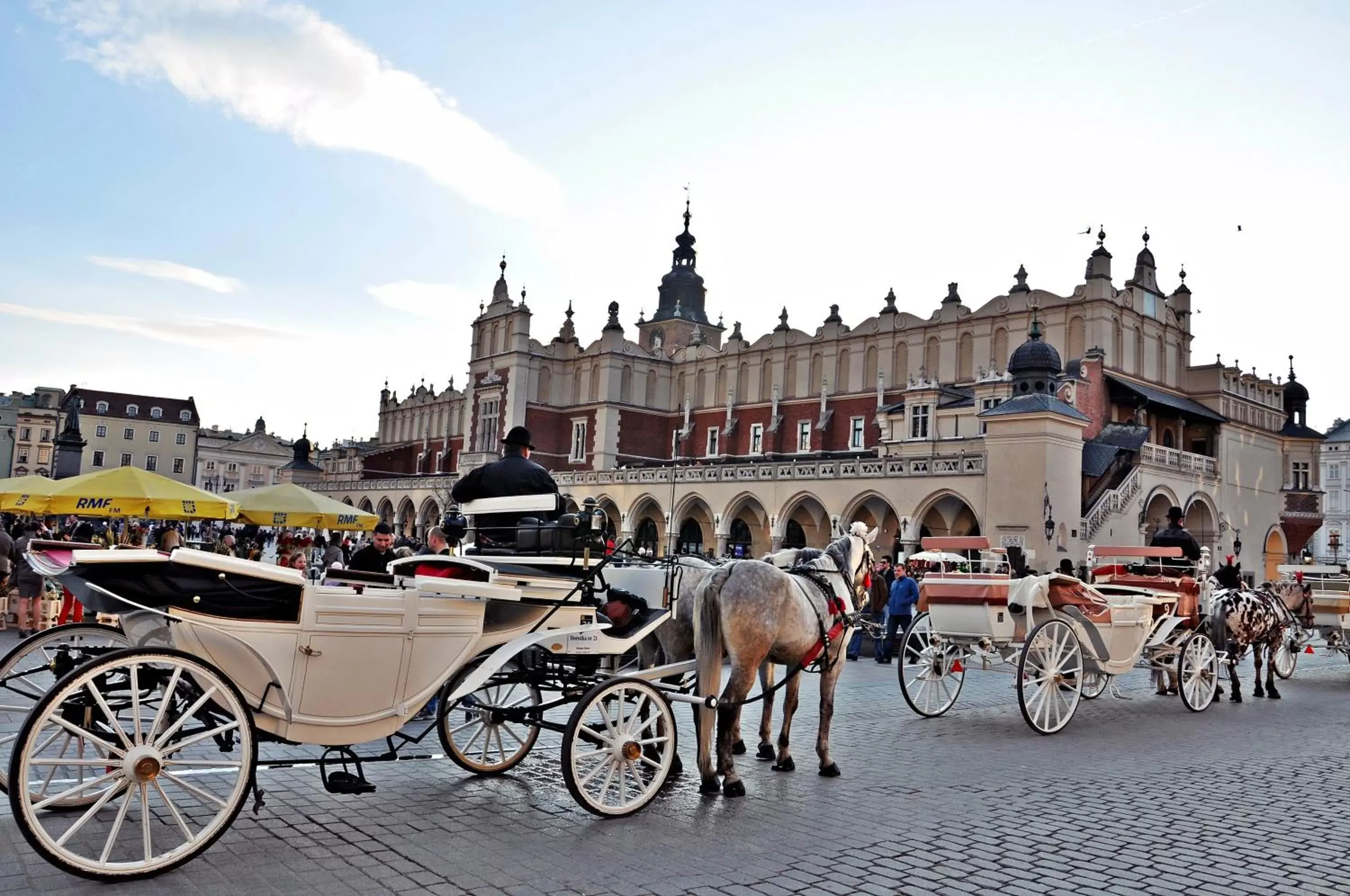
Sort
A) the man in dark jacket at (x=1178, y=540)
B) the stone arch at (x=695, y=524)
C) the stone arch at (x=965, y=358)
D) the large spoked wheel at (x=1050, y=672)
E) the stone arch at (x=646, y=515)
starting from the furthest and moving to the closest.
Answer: the stone arch at (x=965, y=358) → the stone arch at (x=646, y=515) → the stone arch at (x=695, y=524) → the man in dark jacket at (x=1178, y=540) → the large spoked wheel at (x=1050, y=672)

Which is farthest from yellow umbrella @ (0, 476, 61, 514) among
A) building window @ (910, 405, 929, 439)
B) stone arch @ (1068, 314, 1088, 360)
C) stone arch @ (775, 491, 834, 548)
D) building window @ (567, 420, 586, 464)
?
building window @ (567, 420, 586, 464)

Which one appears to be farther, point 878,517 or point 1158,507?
point 878,517

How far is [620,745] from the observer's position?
570cm

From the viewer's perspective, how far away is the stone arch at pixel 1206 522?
35.9 m

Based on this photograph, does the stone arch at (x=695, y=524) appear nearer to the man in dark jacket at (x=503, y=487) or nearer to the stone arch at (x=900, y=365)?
the stone arch at (x=900, y=365)

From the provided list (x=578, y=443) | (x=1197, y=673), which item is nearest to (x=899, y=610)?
(x=1197, y=673)

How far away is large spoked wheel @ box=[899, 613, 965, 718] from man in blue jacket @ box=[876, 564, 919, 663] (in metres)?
5.34

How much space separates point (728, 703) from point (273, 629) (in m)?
2.84

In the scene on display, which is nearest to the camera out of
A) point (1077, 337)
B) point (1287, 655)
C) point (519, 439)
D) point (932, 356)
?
point (519, 439)

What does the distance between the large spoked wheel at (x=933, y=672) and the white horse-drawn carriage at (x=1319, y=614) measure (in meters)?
5.85

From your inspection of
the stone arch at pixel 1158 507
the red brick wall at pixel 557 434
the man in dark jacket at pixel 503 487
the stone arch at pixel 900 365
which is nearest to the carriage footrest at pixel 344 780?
the man in dark jacket at pixel 503 487

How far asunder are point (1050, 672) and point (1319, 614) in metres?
7.31

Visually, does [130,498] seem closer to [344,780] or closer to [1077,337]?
[344,780]

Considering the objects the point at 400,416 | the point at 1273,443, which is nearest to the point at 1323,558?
the point at 1273,443
